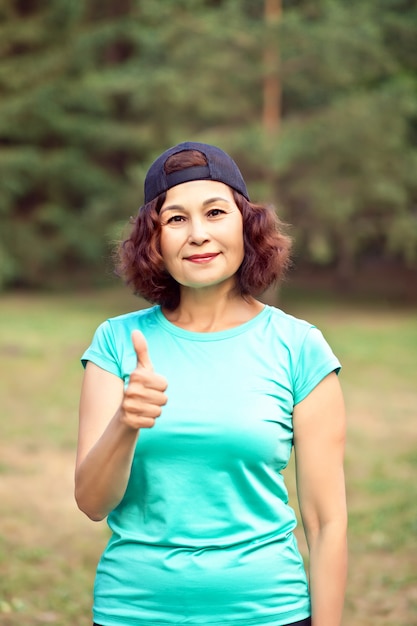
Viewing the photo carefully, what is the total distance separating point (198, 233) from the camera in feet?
7.11

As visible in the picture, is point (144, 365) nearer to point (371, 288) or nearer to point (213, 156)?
point (213, 156)

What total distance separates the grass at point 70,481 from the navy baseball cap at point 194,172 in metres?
3.29

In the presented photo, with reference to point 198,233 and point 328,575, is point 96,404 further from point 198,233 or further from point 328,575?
point 328,575

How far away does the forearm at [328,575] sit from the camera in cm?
209

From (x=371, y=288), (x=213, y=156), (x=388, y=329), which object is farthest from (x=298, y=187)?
(x=213, y=156)

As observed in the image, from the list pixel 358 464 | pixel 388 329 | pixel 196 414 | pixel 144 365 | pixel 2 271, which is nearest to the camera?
pixel 144 365

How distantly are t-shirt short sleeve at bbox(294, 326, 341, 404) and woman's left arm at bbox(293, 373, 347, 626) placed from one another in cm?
2

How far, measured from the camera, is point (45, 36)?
2314 cm

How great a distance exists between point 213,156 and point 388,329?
1598cm

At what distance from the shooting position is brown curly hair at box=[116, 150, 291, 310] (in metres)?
2.30

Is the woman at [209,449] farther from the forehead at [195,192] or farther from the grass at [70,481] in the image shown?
the grass at [70,481]

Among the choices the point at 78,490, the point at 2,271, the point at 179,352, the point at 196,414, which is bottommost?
the point at 78,490

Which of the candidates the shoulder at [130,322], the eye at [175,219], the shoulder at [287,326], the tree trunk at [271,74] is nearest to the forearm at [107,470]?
the shoulder at [130,322]

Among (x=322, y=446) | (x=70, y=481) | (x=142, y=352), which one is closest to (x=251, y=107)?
(x=70, y=481)
